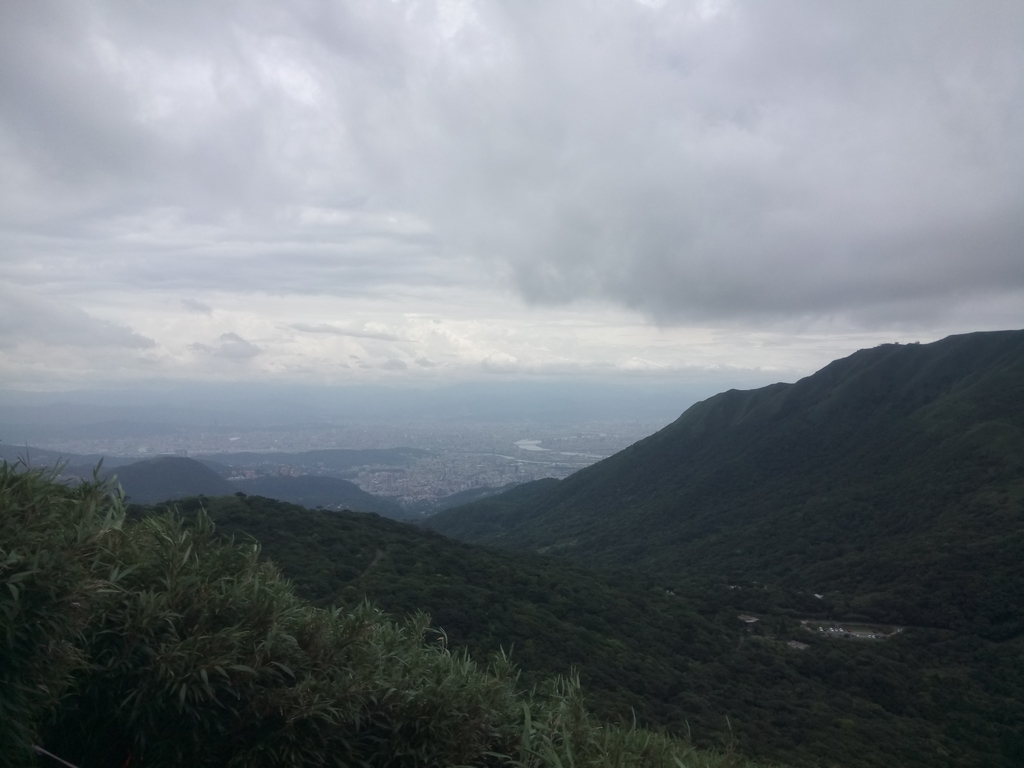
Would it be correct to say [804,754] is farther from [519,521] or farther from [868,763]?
[519,521]

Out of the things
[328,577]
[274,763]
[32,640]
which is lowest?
[328,577]

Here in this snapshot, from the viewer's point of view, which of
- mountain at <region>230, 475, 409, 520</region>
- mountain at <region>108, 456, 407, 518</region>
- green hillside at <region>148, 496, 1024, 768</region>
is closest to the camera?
green hillside at <region>148, 496, 1024, 768</region>

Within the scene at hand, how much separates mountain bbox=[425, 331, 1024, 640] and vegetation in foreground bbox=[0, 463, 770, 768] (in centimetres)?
2954

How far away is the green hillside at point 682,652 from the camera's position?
17.0 m

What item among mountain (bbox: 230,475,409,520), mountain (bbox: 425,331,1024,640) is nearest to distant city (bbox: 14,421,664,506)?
mountain (bbox: 230,475,409,520)

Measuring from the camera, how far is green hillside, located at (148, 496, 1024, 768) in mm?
16969

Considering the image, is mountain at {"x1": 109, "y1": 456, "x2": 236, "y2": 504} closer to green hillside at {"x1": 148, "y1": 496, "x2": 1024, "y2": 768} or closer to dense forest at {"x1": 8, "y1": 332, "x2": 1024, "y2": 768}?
dense forest at {"x1": 8, "y1": 332, "x2": 1024, "y2": 768}

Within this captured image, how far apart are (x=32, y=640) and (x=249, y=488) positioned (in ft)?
177

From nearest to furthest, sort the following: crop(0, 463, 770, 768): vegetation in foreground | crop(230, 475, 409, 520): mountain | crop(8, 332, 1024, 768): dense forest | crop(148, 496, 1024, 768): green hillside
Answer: crop(0, 463, 770, 768): vegetation in foreground < crop(8, 332, 1024, 768): dense forest < crop(148, 496, 1024, 768): green hillside < crop(230, 475, 409, 520): mountain

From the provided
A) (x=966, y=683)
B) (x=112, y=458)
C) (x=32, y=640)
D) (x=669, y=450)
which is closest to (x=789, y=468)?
(x=669, y=450)

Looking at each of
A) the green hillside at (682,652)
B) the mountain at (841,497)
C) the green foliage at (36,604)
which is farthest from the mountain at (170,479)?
the green foliage at (36,604)

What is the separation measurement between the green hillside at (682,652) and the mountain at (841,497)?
564cm

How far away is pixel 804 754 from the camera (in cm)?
1541

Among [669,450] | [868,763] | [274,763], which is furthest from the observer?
[669,450]
